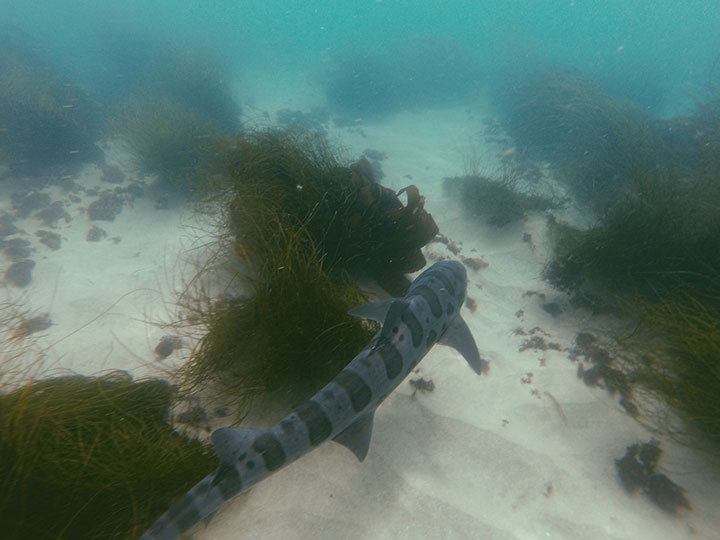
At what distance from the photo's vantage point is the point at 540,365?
5.16 m

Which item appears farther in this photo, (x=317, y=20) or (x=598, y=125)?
(x=317, y=20)

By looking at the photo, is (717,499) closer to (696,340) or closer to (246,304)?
(696,340)

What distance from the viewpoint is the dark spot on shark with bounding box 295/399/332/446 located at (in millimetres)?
2842

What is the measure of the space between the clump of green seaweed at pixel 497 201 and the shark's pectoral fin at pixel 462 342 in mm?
5527

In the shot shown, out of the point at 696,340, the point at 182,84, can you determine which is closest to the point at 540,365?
the point at 696,340

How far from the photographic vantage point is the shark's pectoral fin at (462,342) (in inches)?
162

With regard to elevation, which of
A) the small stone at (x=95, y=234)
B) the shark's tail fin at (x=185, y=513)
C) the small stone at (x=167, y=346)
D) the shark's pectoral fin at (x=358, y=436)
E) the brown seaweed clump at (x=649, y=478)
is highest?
the small stone at (x=95, y=234)

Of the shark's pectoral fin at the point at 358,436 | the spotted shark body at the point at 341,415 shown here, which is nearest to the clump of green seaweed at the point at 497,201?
the spotted shark body at the point at 341,415

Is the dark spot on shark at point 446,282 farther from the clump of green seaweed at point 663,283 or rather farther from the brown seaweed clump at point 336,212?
the clump of green seaweed at point 663,283

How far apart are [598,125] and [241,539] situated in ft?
55.9

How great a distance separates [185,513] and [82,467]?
108cm

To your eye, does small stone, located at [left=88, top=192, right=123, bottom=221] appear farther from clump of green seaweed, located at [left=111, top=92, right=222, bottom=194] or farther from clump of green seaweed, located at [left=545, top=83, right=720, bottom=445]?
clump of green seaweed, located at [left=545, top=83, right=720, bottom=445]

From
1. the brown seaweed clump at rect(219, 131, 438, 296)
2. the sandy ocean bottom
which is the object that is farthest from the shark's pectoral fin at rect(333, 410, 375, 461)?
the brown seaweed clump at rect(219, 131, 438, 296)

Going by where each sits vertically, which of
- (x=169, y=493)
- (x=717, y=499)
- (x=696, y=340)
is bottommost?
(x=717, y=499)
